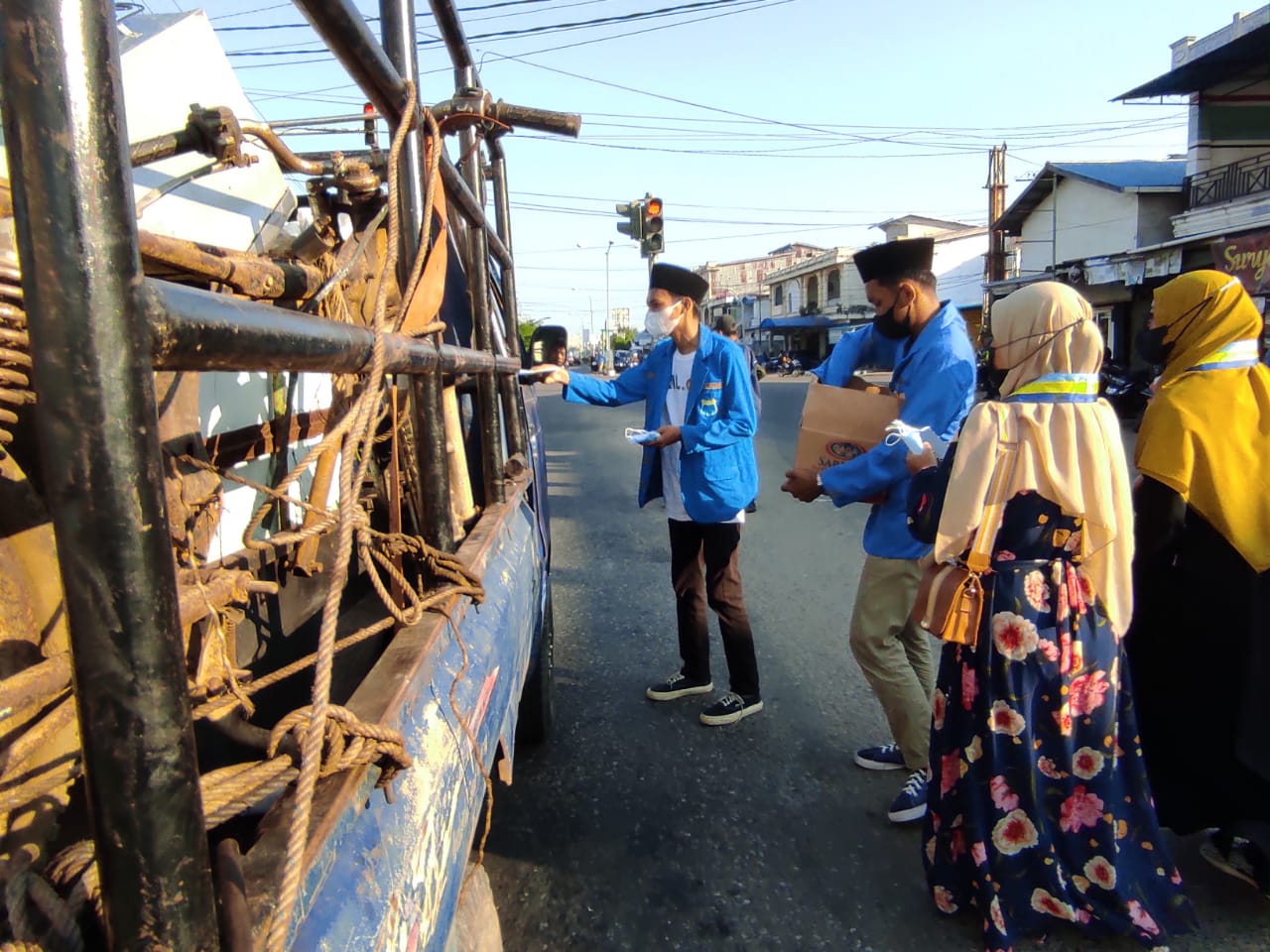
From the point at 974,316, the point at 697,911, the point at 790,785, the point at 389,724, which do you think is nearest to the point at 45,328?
the point at 389,724

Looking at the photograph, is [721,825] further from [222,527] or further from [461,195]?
[461,195]

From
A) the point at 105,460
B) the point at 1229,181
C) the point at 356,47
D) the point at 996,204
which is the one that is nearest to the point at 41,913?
the point at 105,460

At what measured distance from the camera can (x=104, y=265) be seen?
1.69ft

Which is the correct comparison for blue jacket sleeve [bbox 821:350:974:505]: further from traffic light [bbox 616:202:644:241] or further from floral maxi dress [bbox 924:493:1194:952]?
traffic light [bbox 616:202:644:241]

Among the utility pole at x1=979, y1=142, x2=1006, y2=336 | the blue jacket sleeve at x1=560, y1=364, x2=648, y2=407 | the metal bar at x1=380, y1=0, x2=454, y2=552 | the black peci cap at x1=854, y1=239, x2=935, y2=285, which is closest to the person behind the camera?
the metal bar at x1=380, y1=0, x2=454, y2=552

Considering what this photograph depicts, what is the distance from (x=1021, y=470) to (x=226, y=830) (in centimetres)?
177

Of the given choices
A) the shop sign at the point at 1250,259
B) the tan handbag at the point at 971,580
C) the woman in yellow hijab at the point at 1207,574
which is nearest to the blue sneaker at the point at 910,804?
the woman in yellow hijab at the point at 1207,574

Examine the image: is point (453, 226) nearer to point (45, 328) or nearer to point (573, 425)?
point (45, 328)

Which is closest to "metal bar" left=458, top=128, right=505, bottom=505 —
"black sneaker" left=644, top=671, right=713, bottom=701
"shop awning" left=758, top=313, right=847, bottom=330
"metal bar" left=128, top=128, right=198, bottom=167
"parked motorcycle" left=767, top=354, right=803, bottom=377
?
"metal bar" left=128, top=128, right=198, bottom=167

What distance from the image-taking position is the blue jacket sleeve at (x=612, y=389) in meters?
3.54

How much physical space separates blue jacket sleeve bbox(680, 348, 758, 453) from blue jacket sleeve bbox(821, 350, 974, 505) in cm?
76

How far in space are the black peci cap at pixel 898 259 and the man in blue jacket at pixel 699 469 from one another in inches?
27.9

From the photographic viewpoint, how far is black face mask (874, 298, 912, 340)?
105 inches

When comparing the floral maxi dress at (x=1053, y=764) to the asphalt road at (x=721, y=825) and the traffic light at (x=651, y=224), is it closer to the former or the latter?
the asphalt road at (x=721, y=825)
